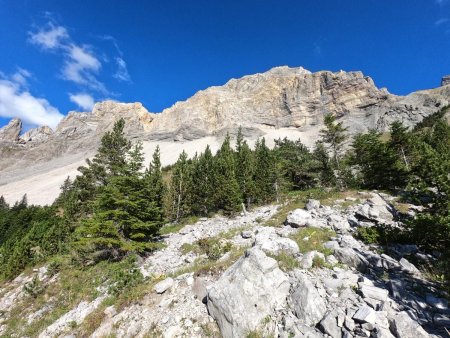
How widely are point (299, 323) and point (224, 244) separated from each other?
323 inches

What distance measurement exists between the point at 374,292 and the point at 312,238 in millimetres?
5329

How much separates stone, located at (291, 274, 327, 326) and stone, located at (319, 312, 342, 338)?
0.27 m

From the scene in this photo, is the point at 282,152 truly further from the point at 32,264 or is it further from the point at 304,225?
the point at 32,264

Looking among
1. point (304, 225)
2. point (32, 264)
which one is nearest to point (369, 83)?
point (304, 225)

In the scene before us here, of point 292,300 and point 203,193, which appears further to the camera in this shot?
point 203,193

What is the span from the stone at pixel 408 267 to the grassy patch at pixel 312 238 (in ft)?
8.90

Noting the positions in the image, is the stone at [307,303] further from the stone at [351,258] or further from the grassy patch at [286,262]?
the stone at [351,258]

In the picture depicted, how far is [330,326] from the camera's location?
725 centimetres

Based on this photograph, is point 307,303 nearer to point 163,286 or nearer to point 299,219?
point 163,286

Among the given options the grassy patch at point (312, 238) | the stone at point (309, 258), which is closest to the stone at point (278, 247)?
the grassy patch at point (312, 238)

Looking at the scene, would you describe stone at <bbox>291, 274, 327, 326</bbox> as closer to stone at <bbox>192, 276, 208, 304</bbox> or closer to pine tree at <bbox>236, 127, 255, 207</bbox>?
stone at <bbox>192, 276, 208, 304</bbox>

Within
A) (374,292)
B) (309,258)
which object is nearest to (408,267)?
(374,292)

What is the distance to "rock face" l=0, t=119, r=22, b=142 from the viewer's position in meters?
177

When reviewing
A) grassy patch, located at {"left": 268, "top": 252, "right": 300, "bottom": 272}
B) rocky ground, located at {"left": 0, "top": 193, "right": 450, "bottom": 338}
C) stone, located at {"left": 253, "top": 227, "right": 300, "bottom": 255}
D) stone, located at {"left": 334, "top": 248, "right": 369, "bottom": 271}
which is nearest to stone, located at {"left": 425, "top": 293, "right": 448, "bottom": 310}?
rocky ground, located at {"left": 0, "top": 193, "right": 450, "bottom": 338}
